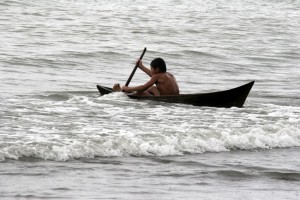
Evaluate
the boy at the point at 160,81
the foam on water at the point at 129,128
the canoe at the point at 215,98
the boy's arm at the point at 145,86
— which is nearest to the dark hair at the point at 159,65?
the boy at the point at 160,81

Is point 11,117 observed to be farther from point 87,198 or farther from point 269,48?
point 269,48

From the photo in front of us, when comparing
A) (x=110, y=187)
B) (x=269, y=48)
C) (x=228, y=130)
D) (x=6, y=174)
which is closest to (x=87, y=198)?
(x=110, y=187)

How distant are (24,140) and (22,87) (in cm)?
580

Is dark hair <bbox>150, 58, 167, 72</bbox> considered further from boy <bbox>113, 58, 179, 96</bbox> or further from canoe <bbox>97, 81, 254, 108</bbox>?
canoe <bbox>97, 81, 254, 108</bbox>

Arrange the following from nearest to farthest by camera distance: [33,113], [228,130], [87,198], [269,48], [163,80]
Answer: [87,198]
[228,130]
[33,113]
[163,80]
[269,48]

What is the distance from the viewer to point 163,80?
13.4 metres

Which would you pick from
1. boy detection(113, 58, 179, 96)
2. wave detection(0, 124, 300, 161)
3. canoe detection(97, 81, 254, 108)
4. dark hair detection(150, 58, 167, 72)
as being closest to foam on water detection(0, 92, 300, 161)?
wave detection(0, 124, 300, 161)

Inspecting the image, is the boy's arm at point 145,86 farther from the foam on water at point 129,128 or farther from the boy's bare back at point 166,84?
the foam on water at point 129,128

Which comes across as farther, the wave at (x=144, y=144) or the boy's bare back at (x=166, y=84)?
the boy's bare back at (x=166, y=84)

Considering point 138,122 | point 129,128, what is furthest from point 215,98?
point 129,128

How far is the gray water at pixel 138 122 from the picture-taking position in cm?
804

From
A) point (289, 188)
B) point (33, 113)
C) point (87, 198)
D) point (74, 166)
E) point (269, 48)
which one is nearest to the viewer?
point (87, 198)

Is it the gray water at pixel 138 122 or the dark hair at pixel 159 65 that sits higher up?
the dark hair at pixel 159 65

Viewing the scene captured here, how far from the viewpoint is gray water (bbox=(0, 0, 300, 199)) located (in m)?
8.04
